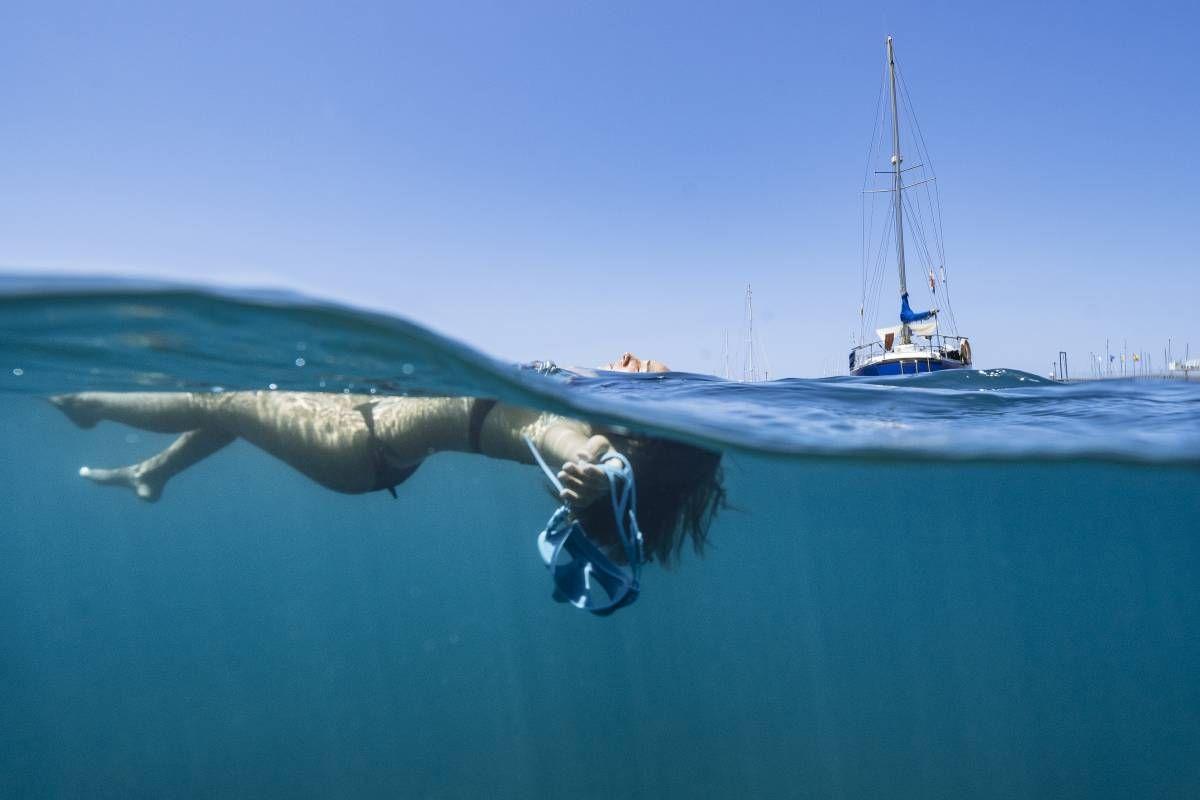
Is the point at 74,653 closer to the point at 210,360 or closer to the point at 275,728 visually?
the point at 275,728

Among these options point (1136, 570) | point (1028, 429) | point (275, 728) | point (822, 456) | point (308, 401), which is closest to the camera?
point (308, 401)

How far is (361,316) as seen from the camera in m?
5.58

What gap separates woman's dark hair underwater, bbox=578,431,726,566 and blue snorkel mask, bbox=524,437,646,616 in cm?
24

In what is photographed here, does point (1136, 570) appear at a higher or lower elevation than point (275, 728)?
higher

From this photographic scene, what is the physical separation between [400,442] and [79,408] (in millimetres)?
6110

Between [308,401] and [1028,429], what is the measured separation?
8984mm

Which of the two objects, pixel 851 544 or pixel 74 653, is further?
pixel 74 653

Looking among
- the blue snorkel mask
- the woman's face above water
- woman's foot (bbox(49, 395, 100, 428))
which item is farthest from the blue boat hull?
woman's foot (bbox(49, 395, 100, 428))

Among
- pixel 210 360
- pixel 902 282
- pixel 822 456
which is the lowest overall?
pixel 822 456

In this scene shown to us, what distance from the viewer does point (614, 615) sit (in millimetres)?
13625

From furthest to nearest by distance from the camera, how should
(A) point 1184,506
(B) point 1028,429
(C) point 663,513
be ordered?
(A) point 1184,506
(B) point 1028,429
(C) point 663,513

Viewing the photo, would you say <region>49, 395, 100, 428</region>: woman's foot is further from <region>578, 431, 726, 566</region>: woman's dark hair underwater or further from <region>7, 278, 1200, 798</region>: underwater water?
<region>578, 431, 726, 566</region>: woman's dark hair underwater

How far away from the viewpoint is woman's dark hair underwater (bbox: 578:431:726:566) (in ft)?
15.8

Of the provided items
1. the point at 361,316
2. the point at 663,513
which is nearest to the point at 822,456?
the point at 663,513
